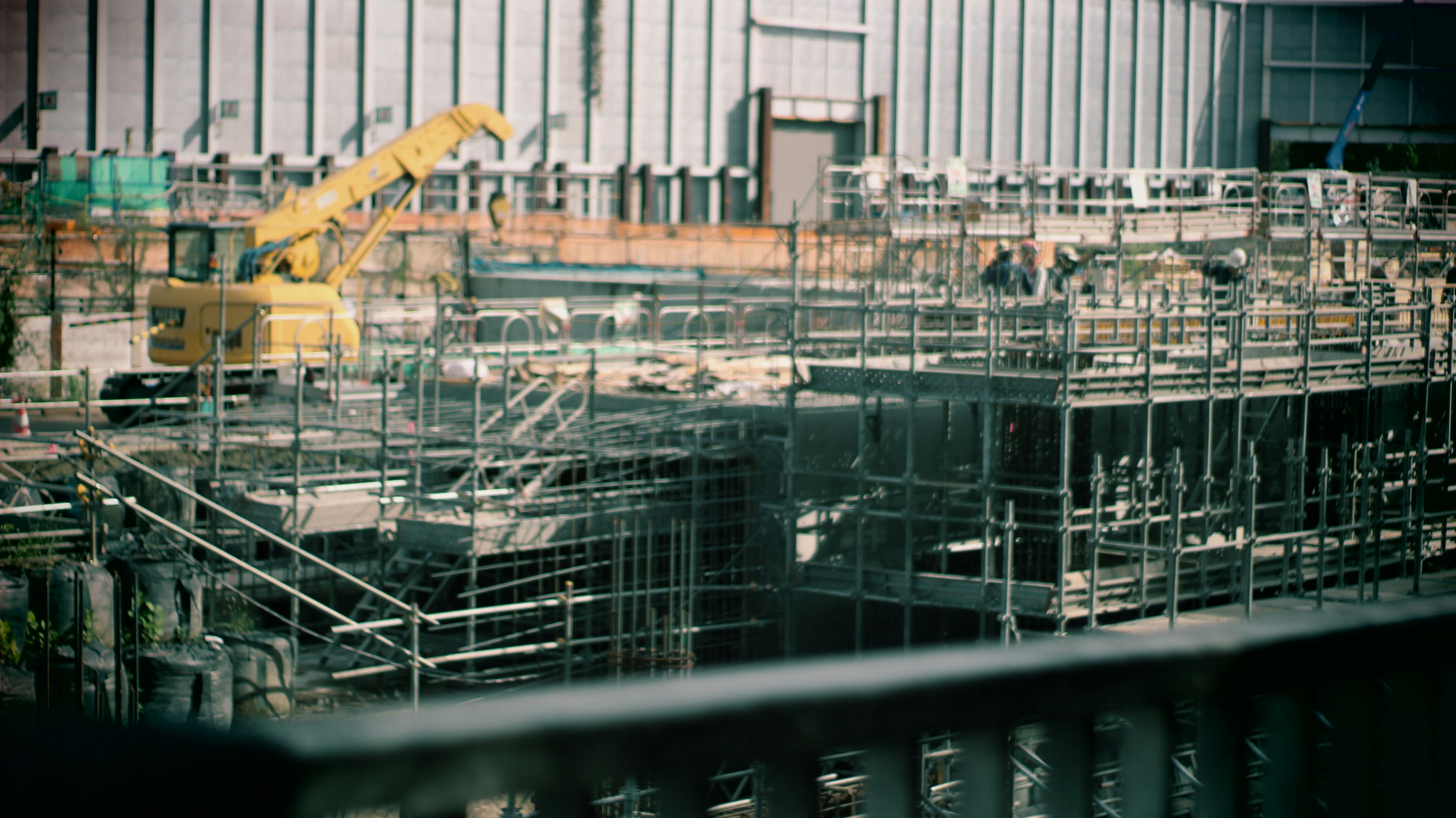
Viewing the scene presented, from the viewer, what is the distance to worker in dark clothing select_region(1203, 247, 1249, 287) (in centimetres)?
2259

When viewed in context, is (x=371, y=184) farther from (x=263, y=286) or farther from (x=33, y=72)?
(x=33, y=72)

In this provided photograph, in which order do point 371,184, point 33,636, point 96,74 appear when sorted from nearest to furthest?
point 33,636 → point 371,184 → point 96,74

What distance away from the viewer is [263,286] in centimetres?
2570

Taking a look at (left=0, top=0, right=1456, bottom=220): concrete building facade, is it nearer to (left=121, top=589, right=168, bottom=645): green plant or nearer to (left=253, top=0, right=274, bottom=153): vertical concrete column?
(left=253, top=0, right=274, bottom=153): vertical concrete column

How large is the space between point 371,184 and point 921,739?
2874 cm

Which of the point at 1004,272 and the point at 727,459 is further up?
the point at 1004,272

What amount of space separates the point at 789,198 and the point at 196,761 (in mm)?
49845

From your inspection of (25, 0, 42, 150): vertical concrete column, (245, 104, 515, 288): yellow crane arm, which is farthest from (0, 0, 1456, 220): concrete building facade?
(245, 104, 515, 288): yellow crane arm

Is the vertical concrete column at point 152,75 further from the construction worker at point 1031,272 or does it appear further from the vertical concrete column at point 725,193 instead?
the construction worker at point 1031,272

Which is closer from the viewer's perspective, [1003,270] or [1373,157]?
[1003,270]

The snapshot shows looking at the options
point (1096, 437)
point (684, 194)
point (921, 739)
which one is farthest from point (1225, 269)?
point (684, 194)

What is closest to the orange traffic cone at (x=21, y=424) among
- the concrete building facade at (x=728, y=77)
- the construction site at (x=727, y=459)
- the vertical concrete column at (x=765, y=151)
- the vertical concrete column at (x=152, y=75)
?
the construction site at (x=727, y=459)

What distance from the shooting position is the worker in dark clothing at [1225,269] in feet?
74.1

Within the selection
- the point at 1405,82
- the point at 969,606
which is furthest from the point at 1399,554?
the point at 1405,82
